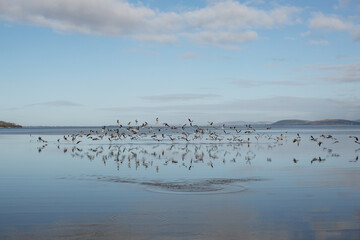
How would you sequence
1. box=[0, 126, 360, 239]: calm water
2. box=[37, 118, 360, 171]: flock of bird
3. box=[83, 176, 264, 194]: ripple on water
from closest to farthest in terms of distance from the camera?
1. box=[0, 126, 360, 239]: calm water
2. box=[83, 176, 264, 194]: ripple on water
3. box=[37, 118, 360, 171]: flock of bird

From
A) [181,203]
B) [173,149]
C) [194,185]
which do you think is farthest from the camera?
[173,149]

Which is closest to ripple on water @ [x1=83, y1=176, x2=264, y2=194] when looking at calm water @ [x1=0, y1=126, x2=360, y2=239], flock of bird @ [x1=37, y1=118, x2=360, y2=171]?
calm water @ [x1=0, y1=126, x2=360, y2=239]

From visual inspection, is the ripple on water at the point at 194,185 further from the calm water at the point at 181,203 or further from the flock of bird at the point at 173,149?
the flock of bird at the point at 173,149

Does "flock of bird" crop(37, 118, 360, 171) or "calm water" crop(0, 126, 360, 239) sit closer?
"calm water" crop(0, 126, 360, 239)

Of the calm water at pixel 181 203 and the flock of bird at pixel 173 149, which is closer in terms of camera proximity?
the calm water at pixel 181 203

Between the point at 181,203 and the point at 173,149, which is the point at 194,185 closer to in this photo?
the point at 181,203

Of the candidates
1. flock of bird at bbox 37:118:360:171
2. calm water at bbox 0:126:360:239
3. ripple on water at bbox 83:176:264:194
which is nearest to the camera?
calm water at bbox 0:126:360:239

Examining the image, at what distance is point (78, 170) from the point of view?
Result: 21469mm

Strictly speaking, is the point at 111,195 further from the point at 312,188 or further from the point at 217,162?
the point at 217,162

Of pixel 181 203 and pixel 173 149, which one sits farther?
pixel 173 149

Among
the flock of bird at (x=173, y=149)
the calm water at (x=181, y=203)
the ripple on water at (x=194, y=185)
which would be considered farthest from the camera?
the flock of bird at (x=173, y=149)

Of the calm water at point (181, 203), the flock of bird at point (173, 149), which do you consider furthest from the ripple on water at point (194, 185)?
the flock of bird at point (173, 149)

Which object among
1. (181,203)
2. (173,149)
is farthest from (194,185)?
(173,149)

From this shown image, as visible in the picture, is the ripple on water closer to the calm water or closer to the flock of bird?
the calm water
